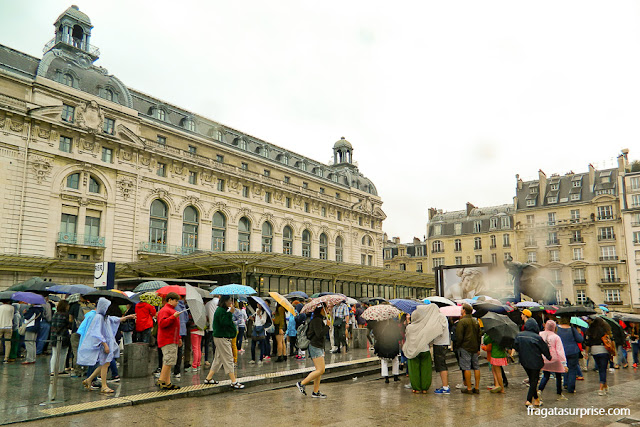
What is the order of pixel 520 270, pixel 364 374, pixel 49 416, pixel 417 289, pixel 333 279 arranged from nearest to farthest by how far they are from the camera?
pixel 49 416 → pixel 364 374 → pixel 520 270 → pixel 333 279 → pixel 417 289

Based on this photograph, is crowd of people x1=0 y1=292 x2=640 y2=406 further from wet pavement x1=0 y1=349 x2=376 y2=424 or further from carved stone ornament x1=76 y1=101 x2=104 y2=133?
carved stone ornament x1=76 y1=101 x2=104 y2=133

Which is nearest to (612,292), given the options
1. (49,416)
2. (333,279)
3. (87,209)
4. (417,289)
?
(417,289)

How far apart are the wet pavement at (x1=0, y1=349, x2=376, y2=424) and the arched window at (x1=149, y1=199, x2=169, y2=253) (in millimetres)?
22199

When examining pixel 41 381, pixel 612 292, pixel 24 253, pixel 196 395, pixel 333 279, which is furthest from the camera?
pixel 612 292

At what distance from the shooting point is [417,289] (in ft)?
180

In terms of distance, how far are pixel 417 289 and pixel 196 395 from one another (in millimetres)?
48335

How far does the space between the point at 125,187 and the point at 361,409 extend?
101ft

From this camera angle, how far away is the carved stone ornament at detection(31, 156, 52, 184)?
29.6m

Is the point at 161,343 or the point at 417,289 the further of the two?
the point at 417,289

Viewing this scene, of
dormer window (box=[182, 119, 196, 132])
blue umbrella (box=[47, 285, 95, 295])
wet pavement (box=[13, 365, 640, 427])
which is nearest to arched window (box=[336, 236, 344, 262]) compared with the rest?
dormer window (box=[182, 119, 196, 132])

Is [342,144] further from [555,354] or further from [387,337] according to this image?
[555,354]

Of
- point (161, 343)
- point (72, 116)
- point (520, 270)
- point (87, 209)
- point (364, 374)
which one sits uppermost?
point (72, 116)

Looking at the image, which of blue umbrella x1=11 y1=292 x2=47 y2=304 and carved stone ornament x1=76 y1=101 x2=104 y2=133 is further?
carved stone ornament x1=76 y1=101 x2=104 y2=133

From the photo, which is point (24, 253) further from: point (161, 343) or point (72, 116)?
point (161, 343)
